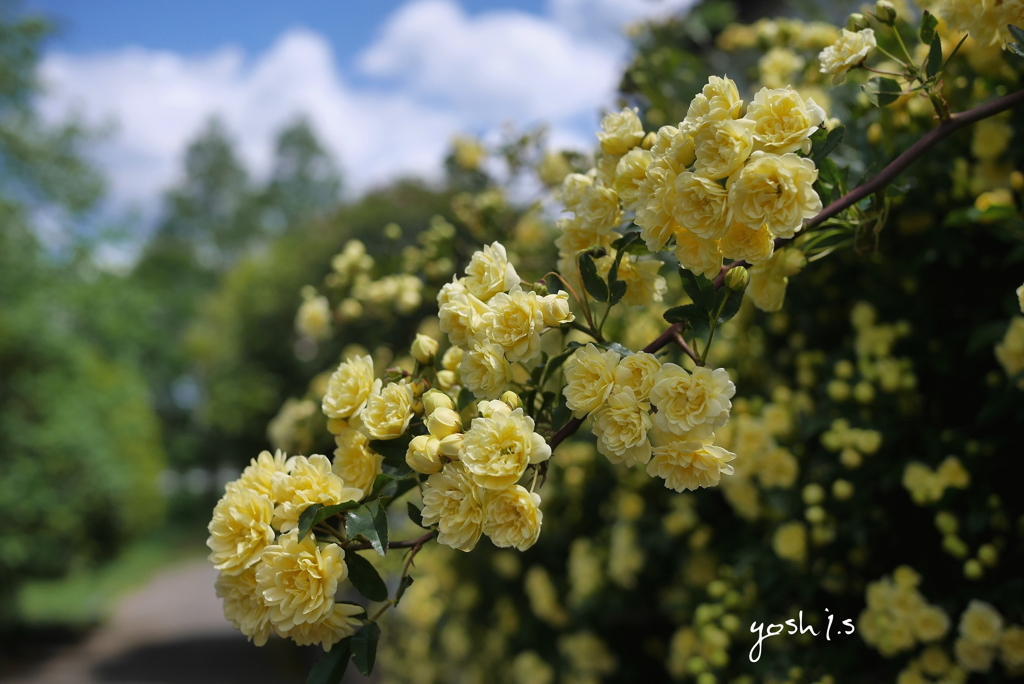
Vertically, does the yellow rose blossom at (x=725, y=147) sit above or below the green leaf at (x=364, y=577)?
above

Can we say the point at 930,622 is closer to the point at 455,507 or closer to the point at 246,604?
the point at 455,507

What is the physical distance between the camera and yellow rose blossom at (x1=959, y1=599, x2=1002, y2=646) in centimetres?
108

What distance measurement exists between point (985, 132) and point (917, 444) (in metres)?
0.61

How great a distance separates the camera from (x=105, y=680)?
19.9 ft

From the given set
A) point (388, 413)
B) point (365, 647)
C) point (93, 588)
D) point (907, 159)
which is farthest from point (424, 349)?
point (93, 588)

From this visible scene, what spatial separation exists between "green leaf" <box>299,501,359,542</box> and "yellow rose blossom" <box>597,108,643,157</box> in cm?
53

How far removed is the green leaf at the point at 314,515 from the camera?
2.23 ft

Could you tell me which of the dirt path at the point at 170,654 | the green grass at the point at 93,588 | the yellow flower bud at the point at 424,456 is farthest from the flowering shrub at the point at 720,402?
the green grass at the point at 93,588

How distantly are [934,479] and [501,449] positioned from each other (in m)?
0.95

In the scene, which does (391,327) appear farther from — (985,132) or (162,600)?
(162,600)

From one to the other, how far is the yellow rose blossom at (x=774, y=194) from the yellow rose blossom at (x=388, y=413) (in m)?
0.40

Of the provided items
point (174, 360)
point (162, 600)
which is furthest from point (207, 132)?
point (162, 600)

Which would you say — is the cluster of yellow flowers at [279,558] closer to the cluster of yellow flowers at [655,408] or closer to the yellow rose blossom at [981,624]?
the cluster of yellow flowers at [655,408]

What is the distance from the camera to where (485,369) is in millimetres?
700
